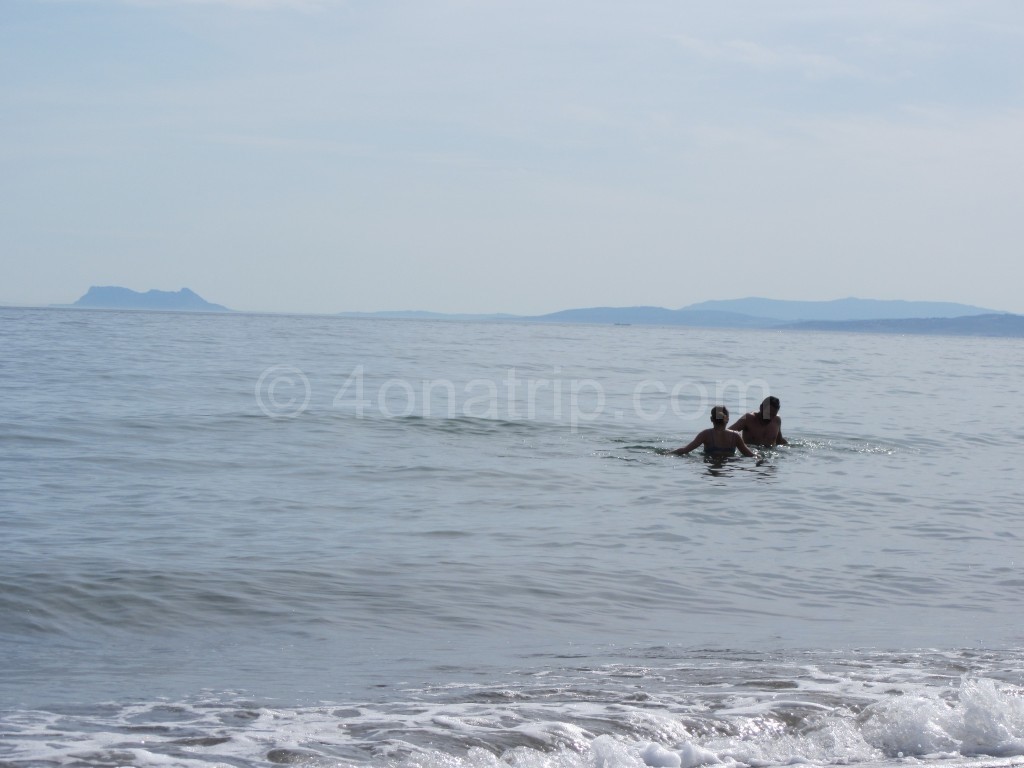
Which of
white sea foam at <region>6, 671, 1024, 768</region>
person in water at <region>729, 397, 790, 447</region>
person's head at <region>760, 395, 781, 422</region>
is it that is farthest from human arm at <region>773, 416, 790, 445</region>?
white sea foam at <region>6, 671, 1024, 768</region>

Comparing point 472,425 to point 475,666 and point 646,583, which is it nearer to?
point 646,583

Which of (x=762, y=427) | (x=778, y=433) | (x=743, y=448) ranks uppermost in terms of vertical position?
(x=762, y=427)

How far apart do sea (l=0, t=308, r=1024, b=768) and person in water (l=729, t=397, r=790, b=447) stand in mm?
387

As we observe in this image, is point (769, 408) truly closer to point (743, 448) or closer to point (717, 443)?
point (743, 448)

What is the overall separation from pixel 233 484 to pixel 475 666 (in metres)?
7.43

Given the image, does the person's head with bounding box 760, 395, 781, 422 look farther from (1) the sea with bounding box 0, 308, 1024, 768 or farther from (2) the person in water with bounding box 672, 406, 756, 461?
(2) the person in water with bounding box 672, 406, 756, 461

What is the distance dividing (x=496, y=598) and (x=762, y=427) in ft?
33.8

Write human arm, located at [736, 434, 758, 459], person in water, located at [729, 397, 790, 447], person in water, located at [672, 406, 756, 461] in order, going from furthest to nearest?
1. person in water, located at [729, 397, 790, 447]
2. human arm, located at [736, 434, 758, 459]
3. person in water, located at [672, 406, 756, 461]

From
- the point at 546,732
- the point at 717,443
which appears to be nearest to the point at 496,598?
the point at 546,732

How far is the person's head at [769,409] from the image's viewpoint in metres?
17.4

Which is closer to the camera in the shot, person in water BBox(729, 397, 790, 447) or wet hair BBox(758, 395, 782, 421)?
wet hair BBox(758, 395, 782, 421)

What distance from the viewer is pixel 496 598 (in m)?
8.48

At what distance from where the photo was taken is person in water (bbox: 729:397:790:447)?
58.1ft

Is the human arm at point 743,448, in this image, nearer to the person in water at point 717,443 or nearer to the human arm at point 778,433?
the person in water at point 717,443
